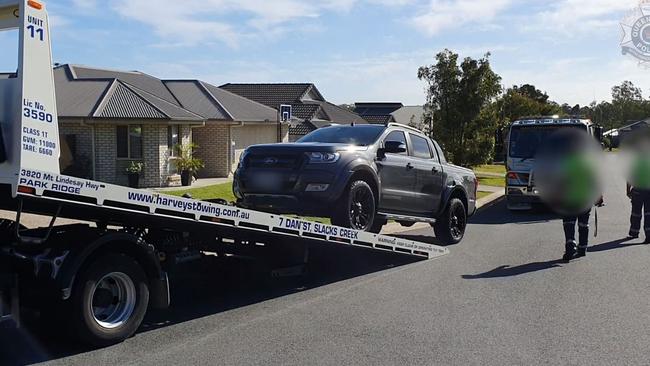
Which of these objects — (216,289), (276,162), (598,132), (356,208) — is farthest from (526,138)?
(216,289)

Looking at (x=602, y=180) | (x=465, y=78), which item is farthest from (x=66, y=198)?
(x=465, y=78)

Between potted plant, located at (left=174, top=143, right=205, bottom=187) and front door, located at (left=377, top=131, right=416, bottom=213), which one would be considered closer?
front door, located at (left=377, top=131, right=416, bottom=213)

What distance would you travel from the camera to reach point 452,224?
12.6 metres

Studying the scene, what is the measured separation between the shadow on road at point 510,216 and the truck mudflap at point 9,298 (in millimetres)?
12794

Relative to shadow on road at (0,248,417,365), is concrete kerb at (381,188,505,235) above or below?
below

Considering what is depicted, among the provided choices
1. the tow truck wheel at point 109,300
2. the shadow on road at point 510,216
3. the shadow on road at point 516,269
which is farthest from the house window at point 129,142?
the tow truck wheel at point 109,300

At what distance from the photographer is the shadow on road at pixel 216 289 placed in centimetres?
582

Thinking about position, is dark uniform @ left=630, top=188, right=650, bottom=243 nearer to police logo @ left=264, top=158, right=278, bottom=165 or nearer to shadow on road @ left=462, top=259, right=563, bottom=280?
shadow on road @ left=462, top=259, right=563, bottom=280

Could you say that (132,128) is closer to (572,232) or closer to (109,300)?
(572,232)

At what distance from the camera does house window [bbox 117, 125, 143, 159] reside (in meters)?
24.0

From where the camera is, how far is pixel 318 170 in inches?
350

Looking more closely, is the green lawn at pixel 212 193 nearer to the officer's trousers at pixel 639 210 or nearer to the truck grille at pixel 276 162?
the truck grille at pixel 276 162

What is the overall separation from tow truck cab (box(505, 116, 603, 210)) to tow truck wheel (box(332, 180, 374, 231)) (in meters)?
9.43

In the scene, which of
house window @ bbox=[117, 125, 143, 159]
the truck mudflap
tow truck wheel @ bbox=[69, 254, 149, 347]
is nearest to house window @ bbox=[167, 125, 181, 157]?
house window @ bbox=[117, 125, 143, 159]
